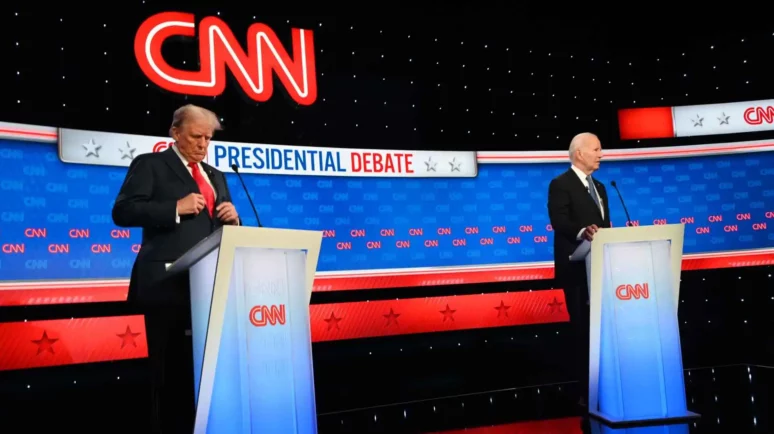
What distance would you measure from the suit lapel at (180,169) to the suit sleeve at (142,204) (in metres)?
0.07

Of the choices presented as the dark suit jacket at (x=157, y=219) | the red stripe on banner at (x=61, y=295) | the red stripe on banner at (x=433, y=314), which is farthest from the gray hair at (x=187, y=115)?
the red stripe on banner at (x=433, y=314)

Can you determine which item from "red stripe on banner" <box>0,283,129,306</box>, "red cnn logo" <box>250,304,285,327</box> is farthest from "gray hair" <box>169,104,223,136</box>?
"red stripe on banner" <box>0,283,129,306</box>

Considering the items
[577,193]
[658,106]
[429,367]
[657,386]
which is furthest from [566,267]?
[658,106]

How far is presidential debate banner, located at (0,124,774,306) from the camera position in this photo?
153 inches

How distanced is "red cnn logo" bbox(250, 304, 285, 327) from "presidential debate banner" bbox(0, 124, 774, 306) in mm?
2539

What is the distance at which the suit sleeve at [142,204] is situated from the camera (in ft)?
6.88

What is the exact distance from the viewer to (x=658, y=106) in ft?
19.3

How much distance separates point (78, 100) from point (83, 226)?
0.77 m

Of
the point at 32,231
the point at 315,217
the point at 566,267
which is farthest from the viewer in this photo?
the point at 315,217

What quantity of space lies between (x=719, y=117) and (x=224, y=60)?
422 centimetres

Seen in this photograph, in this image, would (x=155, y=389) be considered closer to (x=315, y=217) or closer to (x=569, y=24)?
(x=315, y=217)

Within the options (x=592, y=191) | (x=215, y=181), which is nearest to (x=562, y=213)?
(x=592, y=191)

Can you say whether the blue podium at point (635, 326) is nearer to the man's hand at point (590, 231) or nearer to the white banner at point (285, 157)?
the man's hand at point (590, 231)

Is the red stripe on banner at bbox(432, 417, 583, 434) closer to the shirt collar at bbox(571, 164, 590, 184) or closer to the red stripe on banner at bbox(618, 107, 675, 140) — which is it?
the shirt collar at bbox(571, 164, 590, 184)
